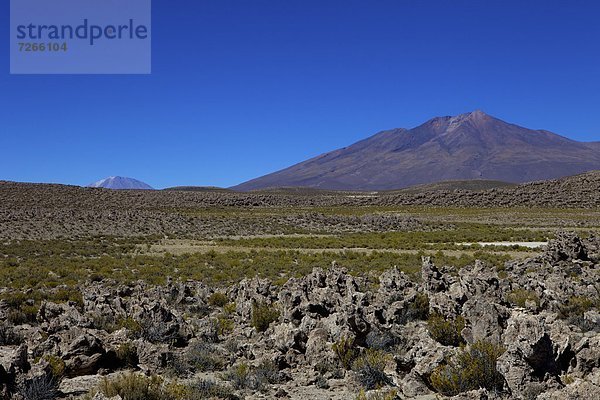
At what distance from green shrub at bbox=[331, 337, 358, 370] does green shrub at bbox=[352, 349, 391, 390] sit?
0.29 m

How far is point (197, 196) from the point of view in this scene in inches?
4277

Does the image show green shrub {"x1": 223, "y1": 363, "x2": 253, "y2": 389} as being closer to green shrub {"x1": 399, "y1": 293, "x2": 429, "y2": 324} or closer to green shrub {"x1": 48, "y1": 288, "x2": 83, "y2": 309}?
green shrub {"x1": 399, "y1": 293, "x2": 429, "y2": 324}

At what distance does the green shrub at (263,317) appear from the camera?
36.3 feet

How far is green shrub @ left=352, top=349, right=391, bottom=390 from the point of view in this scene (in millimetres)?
7266

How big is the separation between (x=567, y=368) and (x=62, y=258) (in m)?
26.8

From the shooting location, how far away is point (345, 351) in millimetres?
8469

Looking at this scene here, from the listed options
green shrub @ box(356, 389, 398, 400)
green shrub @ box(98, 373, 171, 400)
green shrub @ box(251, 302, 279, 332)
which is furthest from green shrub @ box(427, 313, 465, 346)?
green shrub @ box(98, 373, 171, 400)

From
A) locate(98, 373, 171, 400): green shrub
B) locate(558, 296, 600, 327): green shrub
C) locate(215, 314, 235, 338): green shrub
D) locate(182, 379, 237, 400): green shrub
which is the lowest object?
locate(215, 314, 235, 338): green shrub

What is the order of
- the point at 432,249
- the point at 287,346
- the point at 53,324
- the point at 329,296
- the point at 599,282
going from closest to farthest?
1. the point at 287,346
2. the point at 53,324
3. the point at 329,296
4. the point at 599,282
5. the point at 432,249

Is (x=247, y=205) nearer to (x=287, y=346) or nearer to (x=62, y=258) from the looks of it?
(x=62, y=258)

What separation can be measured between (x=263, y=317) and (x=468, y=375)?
5.55 meters

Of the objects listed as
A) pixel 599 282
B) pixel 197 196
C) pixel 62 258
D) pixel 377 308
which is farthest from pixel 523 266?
pixel 197 196

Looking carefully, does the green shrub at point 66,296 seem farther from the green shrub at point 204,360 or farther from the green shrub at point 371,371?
the green shrub at point 371,371

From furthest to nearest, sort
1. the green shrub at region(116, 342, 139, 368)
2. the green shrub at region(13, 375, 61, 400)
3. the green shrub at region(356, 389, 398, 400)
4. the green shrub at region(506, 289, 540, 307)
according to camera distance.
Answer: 1. the green shrub at region(506, 289, 540, 307)
2. the green shrub at region(116, 342, 139, 368)
3. the green shrub at region(13, 375, 61, 400)
4. the green shrub at region(356, 389, 398, 400)
